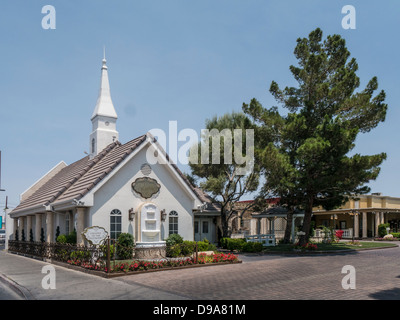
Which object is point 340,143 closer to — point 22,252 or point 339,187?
point 339,187

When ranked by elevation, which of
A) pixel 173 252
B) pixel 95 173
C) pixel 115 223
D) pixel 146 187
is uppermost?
pixel 95 173

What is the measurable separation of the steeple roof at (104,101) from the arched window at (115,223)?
8570mm

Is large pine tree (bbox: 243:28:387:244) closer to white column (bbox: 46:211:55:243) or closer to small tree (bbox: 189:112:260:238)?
small tree (bbox: 189:112:260:238)

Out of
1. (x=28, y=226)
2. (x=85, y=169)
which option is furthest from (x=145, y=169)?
(x=28, y=226)

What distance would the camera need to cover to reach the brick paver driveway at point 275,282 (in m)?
10.6

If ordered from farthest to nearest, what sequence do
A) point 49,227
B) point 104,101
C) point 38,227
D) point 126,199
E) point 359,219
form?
point 359,219 < point 104,101 < point 38,227 < point 49,227 < point 126,199

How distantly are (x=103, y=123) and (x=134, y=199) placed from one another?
771cm

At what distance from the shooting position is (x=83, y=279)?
13.7 meters

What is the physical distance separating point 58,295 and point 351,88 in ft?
69.9

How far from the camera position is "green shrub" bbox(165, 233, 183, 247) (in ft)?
70.5

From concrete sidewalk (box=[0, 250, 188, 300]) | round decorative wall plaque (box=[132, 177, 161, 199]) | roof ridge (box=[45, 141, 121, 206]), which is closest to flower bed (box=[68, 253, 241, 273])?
concrete sidewalk (box=[0, 250, 188, 300])

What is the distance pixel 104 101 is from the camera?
90.5 ft

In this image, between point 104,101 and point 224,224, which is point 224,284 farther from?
point 224,224

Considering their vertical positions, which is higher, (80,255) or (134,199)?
(134,199)
